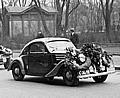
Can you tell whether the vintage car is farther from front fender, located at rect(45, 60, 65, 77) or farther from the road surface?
the road surface

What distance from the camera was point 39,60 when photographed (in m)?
13.1

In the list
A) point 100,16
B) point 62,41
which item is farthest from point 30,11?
point 62,41

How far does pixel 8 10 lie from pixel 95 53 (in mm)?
32880

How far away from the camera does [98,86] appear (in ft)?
39.4

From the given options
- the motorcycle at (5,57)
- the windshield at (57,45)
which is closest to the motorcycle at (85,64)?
the windshield at (57,45)

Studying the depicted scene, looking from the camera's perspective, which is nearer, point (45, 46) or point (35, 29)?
point (45, 46)

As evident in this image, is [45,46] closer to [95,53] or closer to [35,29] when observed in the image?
[95,53]

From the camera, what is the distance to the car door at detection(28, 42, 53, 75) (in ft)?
41.7

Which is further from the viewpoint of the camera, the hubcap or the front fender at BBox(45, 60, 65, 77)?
the front fender at BBox(45, 60, 65, 77)

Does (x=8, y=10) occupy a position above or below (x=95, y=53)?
above

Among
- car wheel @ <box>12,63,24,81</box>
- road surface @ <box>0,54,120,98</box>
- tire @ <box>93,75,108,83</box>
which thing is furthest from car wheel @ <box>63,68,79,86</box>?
car wheel @ <box>12,63,24,81</box>

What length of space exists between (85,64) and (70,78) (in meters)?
0.70

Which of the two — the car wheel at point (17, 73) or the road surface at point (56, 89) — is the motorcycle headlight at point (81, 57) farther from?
the car wheel at point (17, 73)

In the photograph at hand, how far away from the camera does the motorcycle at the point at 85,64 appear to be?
11.8 meters
